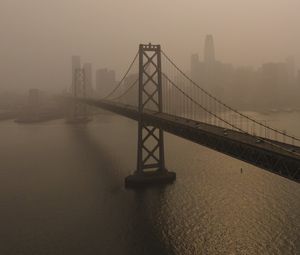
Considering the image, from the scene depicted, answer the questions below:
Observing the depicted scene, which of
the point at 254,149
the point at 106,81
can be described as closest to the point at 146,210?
the point at 254,149

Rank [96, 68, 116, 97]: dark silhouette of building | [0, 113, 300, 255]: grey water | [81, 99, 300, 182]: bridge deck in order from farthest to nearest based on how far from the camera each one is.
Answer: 1. [96, 68, 116, 97]: dark silhouette of building
2. [0, 113, 300, 255]: grey water
3. [81, 99, 300, 182]: bridge deck

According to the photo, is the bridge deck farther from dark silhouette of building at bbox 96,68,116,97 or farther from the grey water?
→ dark silhouette of building at bbox 96,68,116,97

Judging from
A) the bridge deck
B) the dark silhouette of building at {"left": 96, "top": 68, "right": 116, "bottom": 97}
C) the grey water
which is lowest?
the grey water

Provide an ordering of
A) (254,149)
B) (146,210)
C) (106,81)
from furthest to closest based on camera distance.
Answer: (106,81)
(146,210)
(254,149)

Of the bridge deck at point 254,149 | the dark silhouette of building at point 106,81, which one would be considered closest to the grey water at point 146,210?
the bridge deck at point 254,149

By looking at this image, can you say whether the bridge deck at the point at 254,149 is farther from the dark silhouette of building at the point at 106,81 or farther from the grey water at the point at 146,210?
the dark silhouette of building at the point at 106,81

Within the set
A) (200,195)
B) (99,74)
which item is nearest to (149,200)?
(200,195)

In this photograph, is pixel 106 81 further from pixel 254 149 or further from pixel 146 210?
pixel 254 149

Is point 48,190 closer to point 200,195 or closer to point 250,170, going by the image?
point 200,195

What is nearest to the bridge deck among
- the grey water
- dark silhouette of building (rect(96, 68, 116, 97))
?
the grey water
